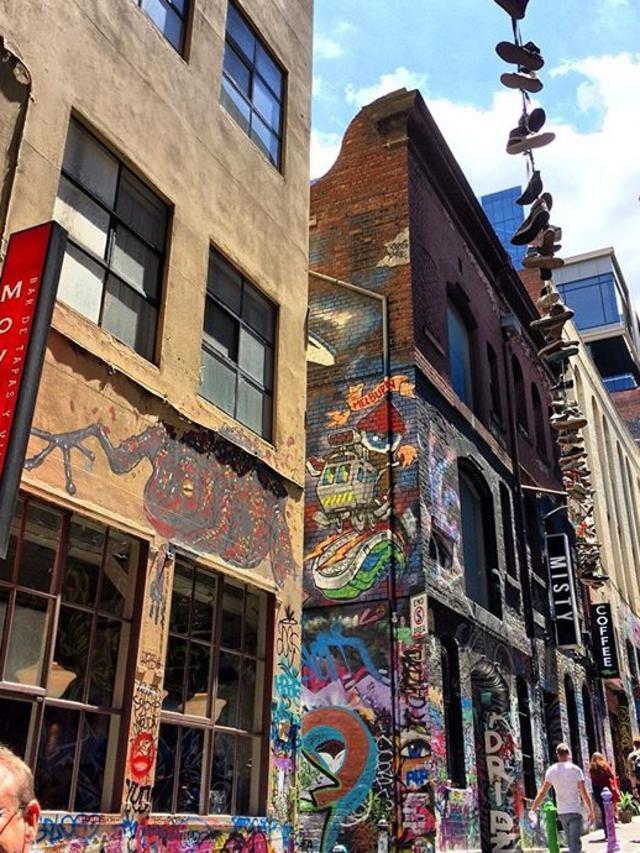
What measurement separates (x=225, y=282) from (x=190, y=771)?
4.51 meters

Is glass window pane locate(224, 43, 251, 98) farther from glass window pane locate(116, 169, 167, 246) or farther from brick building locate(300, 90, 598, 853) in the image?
brick building locate(300, 90, 598, 853)

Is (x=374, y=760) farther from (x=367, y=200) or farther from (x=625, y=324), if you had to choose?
(x=625, y=324)

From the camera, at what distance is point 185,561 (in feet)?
23.4

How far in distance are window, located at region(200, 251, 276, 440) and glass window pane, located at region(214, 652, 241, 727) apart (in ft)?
7.56

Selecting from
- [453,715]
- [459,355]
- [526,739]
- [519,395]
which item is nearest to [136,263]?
[453,715]

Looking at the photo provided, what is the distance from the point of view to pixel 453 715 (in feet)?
39.8

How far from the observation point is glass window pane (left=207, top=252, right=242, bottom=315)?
8.30m

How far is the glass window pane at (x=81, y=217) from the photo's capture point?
21.2 ft

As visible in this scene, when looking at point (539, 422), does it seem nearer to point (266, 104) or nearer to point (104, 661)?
point (266, 104)

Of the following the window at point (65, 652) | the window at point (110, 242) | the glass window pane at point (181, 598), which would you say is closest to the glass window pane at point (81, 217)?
the window at point (110, 242)

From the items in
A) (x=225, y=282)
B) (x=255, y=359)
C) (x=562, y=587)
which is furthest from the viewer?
(x=562, y=587)

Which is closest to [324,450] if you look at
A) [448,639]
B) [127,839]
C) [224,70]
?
[448,639]

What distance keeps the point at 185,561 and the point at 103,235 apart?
2752 mm

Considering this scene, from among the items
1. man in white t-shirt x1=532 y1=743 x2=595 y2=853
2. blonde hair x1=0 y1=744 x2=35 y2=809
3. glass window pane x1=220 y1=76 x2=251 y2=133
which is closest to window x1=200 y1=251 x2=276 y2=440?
glass window pane x1=220 y1=76 x2=251 y2=133
